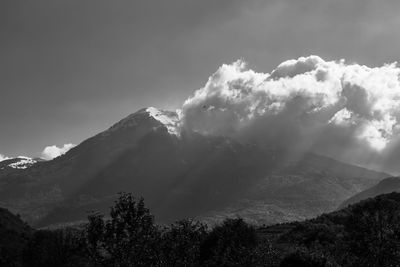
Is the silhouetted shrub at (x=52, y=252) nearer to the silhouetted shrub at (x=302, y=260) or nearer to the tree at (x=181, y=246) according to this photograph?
the tree at (x=181, y=246)

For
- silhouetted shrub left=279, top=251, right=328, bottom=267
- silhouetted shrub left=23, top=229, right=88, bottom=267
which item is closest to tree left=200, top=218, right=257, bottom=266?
silhouetted shrub left=279, top=251, right=328, bottom=267


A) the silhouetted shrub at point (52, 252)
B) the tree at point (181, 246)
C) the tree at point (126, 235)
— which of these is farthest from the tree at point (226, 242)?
the silhouetted shrub at point (52, 252)

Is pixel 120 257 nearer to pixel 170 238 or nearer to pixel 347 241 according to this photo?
pixel 170 238

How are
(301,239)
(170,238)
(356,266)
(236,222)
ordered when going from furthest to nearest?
(301,239), (236,222), (170,238), (356,266)

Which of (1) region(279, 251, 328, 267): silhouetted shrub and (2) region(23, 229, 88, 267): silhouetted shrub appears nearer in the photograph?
(1) region(279, 251, 328, 267): silhouetted shrub

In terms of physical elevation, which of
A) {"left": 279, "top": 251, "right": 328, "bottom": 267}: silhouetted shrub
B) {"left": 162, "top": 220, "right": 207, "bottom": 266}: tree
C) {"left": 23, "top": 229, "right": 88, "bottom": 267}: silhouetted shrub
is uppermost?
{"left": 23, "top": 229, "right": 88, "bottom": 267}: silhouetted shrub

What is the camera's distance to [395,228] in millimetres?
77188

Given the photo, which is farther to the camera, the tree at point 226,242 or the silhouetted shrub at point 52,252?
the silhouetted shrub at point 52,252

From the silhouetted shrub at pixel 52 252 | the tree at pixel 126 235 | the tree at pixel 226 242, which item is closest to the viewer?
the tree at pixel 126 235

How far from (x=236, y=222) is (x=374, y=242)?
54853mm

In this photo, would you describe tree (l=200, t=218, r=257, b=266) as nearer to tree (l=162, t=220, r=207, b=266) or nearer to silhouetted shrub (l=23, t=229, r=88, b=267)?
tree (l=162, t=220, r=207, b=266)

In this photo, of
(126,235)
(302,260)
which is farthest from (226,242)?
(126,235)

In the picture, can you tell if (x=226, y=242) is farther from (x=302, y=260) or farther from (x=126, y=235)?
(x=126, y=235)

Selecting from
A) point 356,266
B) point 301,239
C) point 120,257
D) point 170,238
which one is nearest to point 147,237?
point 120,257
